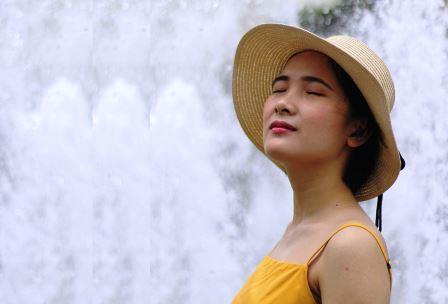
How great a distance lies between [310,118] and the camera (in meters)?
1.62

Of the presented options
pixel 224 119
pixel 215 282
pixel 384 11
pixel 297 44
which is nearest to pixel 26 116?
pixel 224 119

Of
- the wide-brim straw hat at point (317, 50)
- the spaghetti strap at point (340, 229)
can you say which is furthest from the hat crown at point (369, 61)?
the spaghetti strap at point (340, 229)

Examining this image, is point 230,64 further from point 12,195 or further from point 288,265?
point 288,265

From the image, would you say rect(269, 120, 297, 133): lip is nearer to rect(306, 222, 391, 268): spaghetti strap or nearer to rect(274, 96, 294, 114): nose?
rect(274, 96, 294, 114): nose

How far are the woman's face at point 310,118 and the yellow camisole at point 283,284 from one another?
17 cm

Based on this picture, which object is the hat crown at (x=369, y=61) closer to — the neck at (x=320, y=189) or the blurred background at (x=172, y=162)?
the neck at (x=320, y=189)

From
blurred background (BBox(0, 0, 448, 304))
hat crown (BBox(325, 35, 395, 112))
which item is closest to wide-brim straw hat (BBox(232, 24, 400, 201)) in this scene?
hat crown (BBox(325, 35, 395, 112))

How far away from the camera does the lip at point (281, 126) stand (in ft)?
5.37

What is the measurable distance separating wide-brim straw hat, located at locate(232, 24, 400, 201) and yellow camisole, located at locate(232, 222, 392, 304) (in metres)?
0.24

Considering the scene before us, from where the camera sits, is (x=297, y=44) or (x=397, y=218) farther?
(x=397, y=218)

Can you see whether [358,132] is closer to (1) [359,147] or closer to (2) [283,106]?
(1) [359,147]

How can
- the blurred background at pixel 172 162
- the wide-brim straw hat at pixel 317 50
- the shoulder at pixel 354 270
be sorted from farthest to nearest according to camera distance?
the blurred background at pixel 172 162 < the wide-brim straw hat at pixel 317 50 < the shoulder at pixel 354 270

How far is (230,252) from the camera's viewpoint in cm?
365

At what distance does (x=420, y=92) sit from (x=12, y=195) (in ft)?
6.03
